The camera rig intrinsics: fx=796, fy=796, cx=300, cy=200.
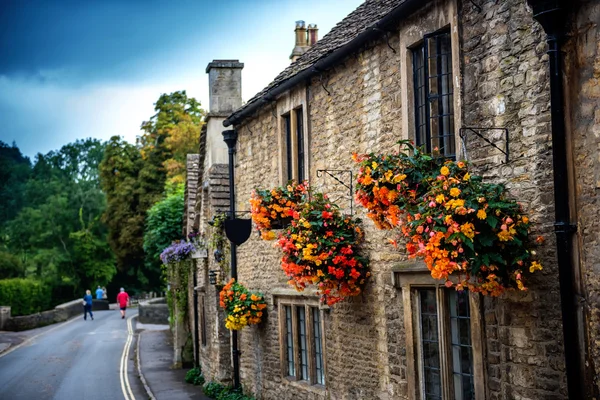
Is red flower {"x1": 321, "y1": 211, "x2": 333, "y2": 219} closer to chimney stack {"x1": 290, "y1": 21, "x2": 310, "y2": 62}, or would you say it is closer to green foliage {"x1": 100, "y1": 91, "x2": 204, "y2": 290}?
chimney stack {"x1": 290, "y1": 21, "x2": 310, "y2": 62}

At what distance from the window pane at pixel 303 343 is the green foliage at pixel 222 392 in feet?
9.53

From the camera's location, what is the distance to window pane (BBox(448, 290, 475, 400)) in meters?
9.50

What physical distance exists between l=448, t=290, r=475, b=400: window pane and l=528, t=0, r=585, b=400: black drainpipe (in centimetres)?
204

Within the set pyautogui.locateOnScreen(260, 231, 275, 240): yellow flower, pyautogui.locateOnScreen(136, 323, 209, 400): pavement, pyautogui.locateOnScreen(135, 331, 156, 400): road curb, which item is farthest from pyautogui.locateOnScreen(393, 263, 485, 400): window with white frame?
pyautogui.locateOnScreen(135, 331, 156, 400): road curb

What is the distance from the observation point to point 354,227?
1230 centimetres

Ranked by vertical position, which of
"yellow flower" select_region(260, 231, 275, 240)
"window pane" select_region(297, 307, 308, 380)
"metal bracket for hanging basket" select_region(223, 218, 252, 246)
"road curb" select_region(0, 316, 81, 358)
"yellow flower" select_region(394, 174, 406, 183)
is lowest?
"road curb" select_region(0, 316, 81, 358)

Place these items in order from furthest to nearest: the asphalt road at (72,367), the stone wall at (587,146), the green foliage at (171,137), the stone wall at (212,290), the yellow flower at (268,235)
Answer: the green foliage at (171,137)
the asphalt road at (72,367)
the stone wall at (212,290)
the yellow flower at (268,235)
the stone wall at (587,146)

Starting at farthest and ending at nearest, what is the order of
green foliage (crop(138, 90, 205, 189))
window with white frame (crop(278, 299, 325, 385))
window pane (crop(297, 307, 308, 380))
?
green foliage (crop(138, 90, 205, 189))
window pane (crop(297, 307, 308, 380))
window with white frame (crop(278, 299, 325, 385))

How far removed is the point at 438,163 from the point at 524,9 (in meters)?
1.99

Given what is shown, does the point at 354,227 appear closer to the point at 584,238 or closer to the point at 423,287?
the point at 423,287

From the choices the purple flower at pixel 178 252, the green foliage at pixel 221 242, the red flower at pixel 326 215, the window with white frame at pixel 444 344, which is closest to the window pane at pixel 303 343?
the red flower at pixel 326 215

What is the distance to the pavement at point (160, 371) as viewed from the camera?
68.9ft

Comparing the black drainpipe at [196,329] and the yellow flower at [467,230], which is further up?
the yellow flower at [467,230]

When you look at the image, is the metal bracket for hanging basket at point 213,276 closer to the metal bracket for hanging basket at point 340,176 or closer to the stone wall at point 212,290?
the stone wall at point 212,290
